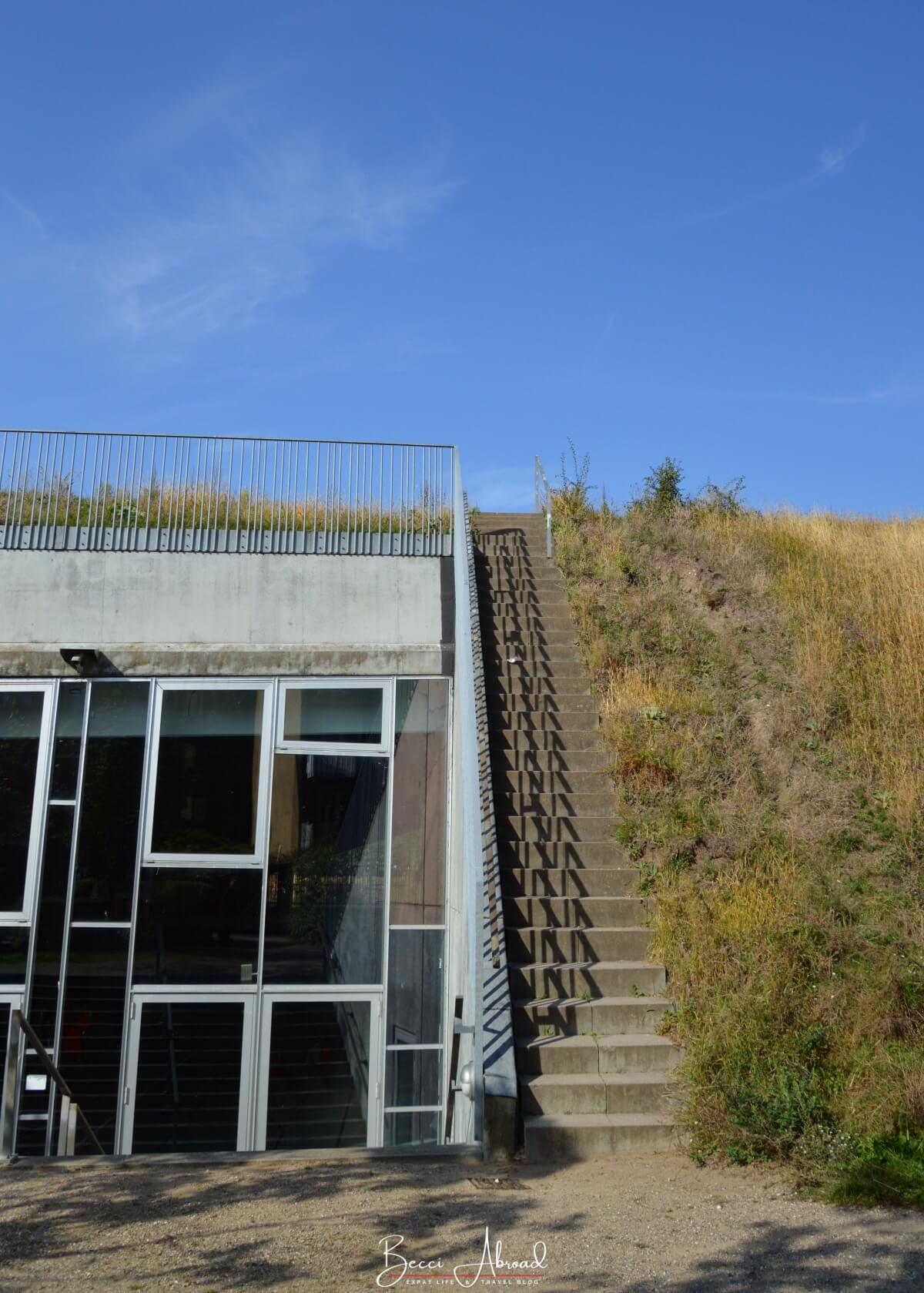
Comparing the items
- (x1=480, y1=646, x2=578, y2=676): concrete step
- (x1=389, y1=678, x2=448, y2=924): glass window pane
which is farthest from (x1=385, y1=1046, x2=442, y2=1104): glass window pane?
(x1=480, y1=646, x2=578, y2=676): concrete step

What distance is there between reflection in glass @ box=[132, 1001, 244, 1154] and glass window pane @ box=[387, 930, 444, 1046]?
1.58 metres

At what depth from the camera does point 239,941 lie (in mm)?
11086

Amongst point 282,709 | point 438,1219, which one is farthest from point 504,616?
point 438,1219

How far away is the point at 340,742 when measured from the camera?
1183 cm

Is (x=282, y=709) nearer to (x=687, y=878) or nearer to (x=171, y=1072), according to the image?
(x=171, y=1072)

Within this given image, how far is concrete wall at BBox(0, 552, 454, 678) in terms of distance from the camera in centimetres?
1184

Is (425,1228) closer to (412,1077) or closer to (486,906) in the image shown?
(486,906)

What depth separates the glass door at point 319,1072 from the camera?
10.6 meters

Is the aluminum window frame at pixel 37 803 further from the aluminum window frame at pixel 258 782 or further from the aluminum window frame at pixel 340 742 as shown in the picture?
the aluminum window frame at pixel 340 742

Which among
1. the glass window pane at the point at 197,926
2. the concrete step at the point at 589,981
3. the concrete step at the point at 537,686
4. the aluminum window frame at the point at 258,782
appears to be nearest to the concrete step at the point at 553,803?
the concrete step at the point at 537,686

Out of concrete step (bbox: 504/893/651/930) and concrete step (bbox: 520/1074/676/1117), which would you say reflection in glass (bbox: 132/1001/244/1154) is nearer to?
concrete step (bbox: 504/893/651/930)

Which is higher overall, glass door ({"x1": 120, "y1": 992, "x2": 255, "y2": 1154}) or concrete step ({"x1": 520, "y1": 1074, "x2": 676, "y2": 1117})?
concrete step ({"x1": 520, "y1": 1074, "x2": 676, "y2": 1117})

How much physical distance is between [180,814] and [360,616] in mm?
2946

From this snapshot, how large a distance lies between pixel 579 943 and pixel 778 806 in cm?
212
